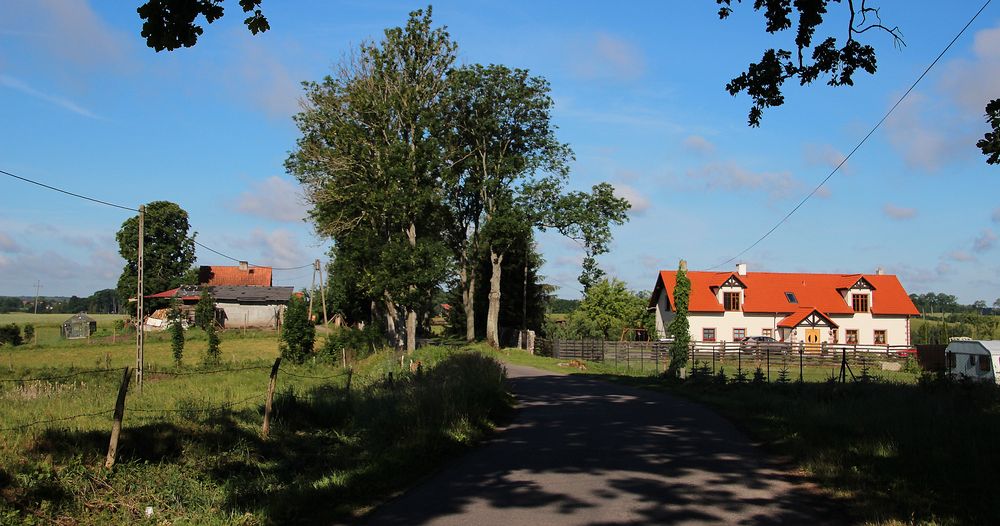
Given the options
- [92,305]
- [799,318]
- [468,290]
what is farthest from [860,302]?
[92,305]

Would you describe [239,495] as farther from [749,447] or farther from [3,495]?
[749,447]

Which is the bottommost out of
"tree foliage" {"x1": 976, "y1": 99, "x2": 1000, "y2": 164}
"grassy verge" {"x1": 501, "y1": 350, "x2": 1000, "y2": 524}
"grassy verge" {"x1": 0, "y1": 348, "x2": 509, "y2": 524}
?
"grassy verge" {"x1": 0, "y1": 348, "x2": 509, "y2": 524}

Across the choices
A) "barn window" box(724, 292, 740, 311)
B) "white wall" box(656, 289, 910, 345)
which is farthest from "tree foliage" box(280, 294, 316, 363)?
"barn window" box(724, 292, 740, 311)

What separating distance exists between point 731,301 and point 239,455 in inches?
2221

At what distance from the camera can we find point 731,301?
6262cm

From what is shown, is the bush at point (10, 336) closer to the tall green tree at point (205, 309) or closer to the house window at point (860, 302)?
the tall green tree at point (205, 309)

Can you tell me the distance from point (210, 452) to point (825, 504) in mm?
8062

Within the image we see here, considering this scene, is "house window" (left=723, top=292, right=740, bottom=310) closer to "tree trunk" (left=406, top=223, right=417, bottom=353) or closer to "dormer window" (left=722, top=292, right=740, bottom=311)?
"dormer window" (left=722, top=292, right=740, bottom=311)

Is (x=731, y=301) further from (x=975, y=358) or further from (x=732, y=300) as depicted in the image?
(x=975, y=358)

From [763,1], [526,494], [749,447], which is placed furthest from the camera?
[749,447]

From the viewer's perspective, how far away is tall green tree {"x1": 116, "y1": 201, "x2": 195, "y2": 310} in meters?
82.2

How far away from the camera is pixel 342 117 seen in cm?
4200

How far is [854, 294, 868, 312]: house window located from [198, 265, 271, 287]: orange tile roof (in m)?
68.8

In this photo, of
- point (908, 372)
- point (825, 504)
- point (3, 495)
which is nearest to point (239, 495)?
point (3, 495)
